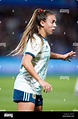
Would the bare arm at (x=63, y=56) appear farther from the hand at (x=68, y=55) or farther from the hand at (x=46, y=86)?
the hand at (x=46, y=86)

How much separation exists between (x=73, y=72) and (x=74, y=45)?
Answer: 5.7 inches

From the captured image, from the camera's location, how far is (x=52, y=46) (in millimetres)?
3412

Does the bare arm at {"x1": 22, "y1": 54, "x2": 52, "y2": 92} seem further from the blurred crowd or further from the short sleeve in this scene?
the blurred crowd

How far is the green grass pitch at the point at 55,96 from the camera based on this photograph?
11.1 ft

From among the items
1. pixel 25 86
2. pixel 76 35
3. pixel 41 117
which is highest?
pixel 76 35

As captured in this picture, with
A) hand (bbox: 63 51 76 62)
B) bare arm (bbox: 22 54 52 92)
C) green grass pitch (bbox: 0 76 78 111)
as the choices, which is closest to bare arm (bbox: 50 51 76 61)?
hand (bbox: 63 51 76 62)

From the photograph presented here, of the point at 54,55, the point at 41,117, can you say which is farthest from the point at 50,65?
the point at 41,117

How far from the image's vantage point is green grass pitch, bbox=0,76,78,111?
3381mm

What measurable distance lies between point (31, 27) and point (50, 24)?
103 mm

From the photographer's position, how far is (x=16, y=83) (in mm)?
3283

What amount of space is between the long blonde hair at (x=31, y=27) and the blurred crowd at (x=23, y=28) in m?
0.03

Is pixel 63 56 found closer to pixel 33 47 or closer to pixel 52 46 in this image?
pixel 52 46

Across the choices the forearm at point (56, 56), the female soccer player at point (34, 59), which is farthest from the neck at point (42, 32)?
the forearm at point (56, 56)

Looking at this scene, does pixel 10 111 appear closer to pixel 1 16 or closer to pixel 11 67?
pixel 11 67
